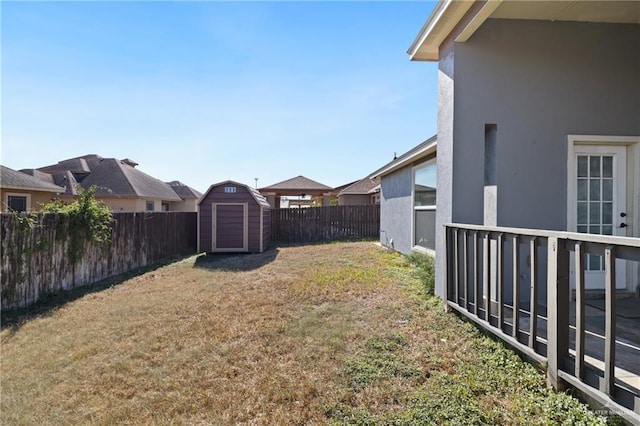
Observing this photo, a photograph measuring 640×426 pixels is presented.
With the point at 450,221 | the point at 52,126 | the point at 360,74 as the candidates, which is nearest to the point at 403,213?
the point at 360,74

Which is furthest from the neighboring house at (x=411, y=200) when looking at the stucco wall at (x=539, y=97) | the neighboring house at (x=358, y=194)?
Answer: the neighboring house at (x=358, y=194)

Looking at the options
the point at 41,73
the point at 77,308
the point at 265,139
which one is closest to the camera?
the point at 77,308

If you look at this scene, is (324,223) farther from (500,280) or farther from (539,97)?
(500,280)

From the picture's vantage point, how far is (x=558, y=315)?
214 centimetres

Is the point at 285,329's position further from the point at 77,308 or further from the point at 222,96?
the point at 222,96

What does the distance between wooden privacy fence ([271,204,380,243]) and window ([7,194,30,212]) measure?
10051mm

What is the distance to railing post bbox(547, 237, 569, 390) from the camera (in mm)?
2121

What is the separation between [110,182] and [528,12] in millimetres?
21556

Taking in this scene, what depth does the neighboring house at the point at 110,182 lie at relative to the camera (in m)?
18.1

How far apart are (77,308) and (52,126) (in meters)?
10.0

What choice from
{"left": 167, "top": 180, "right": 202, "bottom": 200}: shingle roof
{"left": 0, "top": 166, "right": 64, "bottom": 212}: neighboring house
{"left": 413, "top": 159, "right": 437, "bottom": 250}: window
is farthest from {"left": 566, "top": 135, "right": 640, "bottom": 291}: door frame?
{"left": 167, "top": 180, "right": 202, "bottom": 200}: shingle roof

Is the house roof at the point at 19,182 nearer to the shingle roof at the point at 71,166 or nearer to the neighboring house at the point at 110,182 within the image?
the neighboring house at the point at 110,182

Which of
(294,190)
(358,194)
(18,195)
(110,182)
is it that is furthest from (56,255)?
(358,194)

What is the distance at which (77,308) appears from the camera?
4.90m
